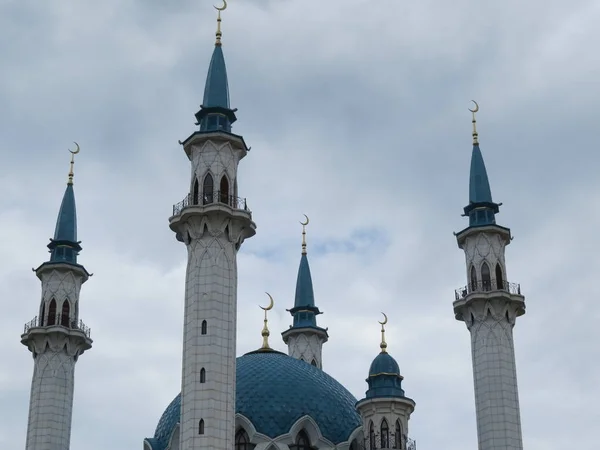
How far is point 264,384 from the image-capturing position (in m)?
44.9

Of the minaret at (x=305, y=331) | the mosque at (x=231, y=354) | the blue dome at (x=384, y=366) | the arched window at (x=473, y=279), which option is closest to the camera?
the mosque at (x=231, y=354)

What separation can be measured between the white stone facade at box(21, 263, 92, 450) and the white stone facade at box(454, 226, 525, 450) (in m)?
17.6

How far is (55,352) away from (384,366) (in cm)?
1472

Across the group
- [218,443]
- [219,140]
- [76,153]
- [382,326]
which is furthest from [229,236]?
[76,153]

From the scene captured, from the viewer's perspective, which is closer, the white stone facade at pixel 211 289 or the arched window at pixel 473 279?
the white stone facade at pixel 211 289

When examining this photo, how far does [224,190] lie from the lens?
4047cm

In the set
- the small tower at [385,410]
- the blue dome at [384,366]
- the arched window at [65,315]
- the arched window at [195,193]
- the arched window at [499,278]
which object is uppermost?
the arched window at [195,193]

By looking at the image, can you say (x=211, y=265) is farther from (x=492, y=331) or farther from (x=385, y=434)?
(x=492, y=331)

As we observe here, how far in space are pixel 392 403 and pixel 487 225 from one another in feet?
31.1

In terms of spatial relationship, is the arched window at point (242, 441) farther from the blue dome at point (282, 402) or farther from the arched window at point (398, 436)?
→ the arched window at point (398, 436)

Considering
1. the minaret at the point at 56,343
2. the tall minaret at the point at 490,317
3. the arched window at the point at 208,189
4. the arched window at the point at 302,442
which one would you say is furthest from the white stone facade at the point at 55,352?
the tall minaret at the point at 490,317

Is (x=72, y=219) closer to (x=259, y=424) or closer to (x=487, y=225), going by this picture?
(x=259, y=424)

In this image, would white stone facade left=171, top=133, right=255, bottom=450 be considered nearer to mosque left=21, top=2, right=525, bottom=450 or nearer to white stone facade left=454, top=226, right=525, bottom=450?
mosque left=21, top=2, right=525, bottom=450

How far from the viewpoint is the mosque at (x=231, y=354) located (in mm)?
37406
